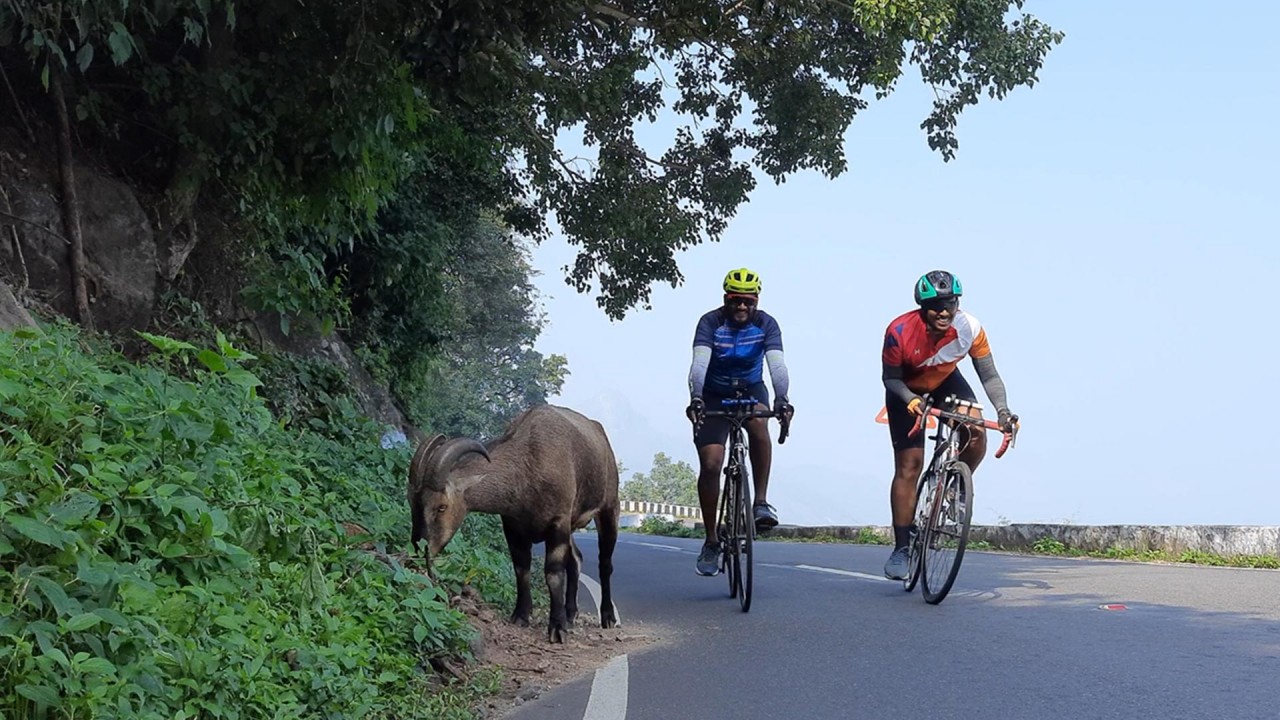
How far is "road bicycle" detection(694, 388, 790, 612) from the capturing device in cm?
954

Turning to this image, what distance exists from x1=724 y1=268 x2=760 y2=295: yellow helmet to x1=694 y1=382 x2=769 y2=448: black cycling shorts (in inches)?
30.9

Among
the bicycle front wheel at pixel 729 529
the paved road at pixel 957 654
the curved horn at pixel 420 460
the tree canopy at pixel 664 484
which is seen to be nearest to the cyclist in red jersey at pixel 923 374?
the paved road at pixel 957 654

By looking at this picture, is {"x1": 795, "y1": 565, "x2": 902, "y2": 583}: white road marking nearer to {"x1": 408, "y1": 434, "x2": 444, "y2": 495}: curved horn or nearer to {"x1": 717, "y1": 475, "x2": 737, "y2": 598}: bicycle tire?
{"x1": 717, "y1": 475, "x2": 737, "y2": 598}: bicycle tire

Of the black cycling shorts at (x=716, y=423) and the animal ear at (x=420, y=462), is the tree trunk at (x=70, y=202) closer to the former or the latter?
the animal ear at (x=420, y=462)

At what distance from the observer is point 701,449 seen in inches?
401

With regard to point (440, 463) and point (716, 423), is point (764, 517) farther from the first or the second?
point (440, 463)

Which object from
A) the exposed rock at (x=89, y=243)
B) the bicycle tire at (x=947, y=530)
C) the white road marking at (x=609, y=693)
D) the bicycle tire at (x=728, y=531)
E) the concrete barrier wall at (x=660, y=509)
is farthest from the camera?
the concrete barrier wall at (x=660, y=509)

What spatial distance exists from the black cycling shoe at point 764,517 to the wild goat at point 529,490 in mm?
1120

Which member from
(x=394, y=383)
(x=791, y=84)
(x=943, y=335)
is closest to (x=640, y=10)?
(x=791, y=84)

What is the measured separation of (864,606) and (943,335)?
1960 mm

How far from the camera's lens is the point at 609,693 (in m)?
6.47

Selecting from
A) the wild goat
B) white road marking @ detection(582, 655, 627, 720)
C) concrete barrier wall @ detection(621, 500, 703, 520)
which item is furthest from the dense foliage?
concrete barrier wall @ detection(621, 500, 703, 520)

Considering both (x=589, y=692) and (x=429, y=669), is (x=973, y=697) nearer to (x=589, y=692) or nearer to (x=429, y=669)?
(x=589, y=692)

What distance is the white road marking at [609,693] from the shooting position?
19.6ft
